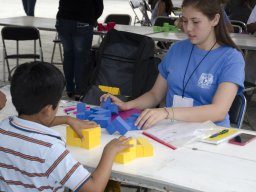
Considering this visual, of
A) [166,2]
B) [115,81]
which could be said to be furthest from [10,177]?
[166,2]

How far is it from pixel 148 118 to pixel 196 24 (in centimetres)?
59

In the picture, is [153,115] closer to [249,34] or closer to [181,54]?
[181,54]

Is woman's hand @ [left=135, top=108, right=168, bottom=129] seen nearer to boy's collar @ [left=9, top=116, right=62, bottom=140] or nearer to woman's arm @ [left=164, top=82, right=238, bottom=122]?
woman's arm @ [left=164, top=82, right=238, bottom=122]

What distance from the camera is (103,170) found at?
4.91ft

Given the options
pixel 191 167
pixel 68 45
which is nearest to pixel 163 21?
pixel 68 45

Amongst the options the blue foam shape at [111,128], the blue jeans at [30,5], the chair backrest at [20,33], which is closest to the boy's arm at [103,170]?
the blue foam shape at [111,128]

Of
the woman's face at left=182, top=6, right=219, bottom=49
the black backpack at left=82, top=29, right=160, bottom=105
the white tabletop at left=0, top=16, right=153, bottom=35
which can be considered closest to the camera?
the woman's face at left=182, top=6, right=219, bottom=49

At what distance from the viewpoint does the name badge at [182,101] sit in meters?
2.28

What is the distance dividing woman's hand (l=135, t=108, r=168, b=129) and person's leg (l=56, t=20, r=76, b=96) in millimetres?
2998

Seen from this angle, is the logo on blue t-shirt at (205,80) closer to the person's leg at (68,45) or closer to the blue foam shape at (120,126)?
the blue foam shape at (120,126)

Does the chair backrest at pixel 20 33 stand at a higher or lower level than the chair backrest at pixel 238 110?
lower

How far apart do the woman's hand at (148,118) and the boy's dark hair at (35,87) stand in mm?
568

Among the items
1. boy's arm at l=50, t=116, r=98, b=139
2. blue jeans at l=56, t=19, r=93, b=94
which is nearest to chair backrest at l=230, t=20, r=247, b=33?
blue jeans at l=56, t=19, r=93, b=94

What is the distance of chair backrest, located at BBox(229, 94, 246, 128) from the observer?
2.39 m
